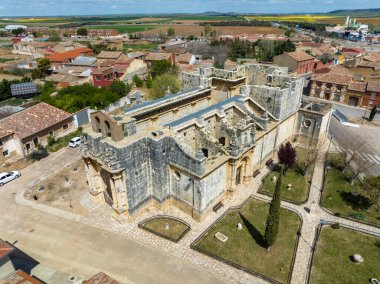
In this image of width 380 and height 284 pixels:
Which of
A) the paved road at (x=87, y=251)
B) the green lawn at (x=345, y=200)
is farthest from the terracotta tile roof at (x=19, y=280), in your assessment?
the green lawn at (x=345, y=200)

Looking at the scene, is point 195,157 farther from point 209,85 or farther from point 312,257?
point 209,85

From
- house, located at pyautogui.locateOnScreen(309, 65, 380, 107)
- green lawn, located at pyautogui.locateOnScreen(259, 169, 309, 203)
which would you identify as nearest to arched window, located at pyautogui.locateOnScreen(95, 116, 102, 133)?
green lawn, located at pyautogui.locateOnScreen(259, 169, 309, 203)

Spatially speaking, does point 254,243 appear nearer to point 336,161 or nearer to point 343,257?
point 343,257

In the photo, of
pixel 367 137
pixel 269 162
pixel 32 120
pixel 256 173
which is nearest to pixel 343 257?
pixel 256 173

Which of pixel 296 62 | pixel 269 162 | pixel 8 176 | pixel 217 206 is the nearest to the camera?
pixel 217 206

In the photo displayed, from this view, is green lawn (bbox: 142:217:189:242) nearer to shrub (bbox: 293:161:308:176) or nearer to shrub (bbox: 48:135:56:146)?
shrub (bbox: 293:161:308:176)

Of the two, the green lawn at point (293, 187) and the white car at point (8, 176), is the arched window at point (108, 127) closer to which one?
the green lawn at point (293, 187)

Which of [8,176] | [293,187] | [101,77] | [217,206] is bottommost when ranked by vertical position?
[293,187]
